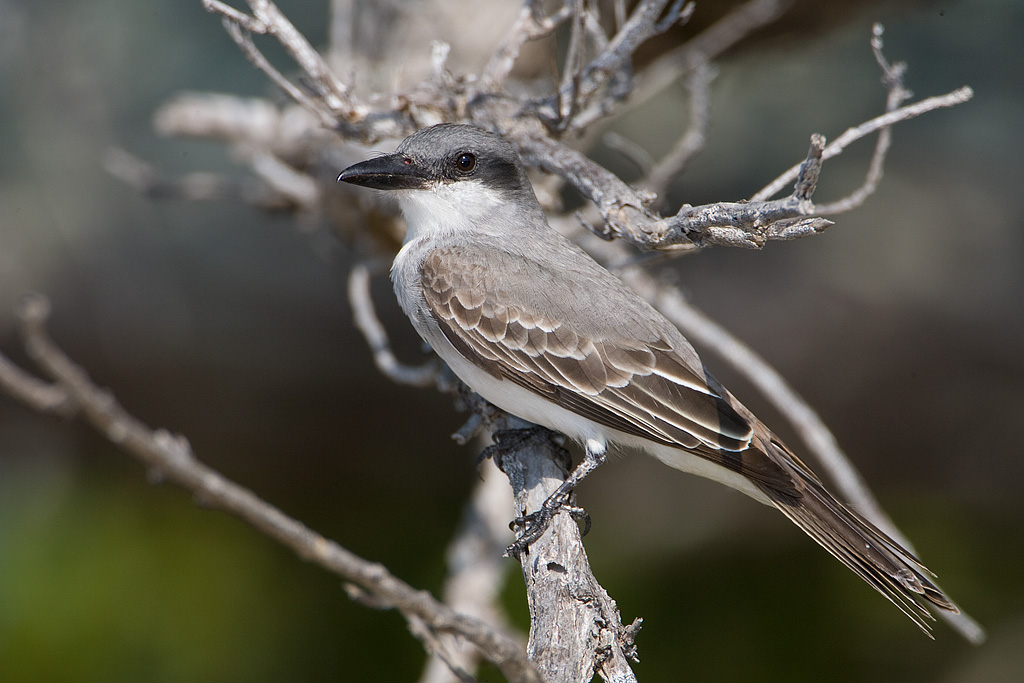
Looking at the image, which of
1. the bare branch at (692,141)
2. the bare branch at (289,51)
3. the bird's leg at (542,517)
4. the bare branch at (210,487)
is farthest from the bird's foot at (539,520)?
the bare branch at (289,51)

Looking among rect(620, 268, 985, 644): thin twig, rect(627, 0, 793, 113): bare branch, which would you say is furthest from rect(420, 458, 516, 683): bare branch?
rect(627, 0, 793, 113): bare branch

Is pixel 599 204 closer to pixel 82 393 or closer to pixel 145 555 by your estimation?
pixel 82 393

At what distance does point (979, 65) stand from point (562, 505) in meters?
5.49

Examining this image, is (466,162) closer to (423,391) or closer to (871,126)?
(871,126)

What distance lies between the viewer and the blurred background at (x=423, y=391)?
5.23m

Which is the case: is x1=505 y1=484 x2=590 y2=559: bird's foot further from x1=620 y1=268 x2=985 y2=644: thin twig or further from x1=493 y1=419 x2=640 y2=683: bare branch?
x1=620 y1=268 x2=985 y2=644: thin twig

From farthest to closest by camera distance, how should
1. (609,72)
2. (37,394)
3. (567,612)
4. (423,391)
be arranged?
(423,391) < (609,72) < (567,612) < (37,394)

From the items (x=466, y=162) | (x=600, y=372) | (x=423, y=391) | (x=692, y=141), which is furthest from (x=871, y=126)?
(x=423, y=391)

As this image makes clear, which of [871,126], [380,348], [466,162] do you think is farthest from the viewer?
[380,348]

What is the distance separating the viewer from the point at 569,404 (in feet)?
11.5

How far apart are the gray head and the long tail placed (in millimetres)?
1624

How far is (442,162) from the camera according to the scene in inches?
147

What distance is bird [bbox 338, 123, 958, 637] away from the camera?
3342 mm

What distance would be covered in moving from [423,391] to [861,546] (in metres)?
3.77
